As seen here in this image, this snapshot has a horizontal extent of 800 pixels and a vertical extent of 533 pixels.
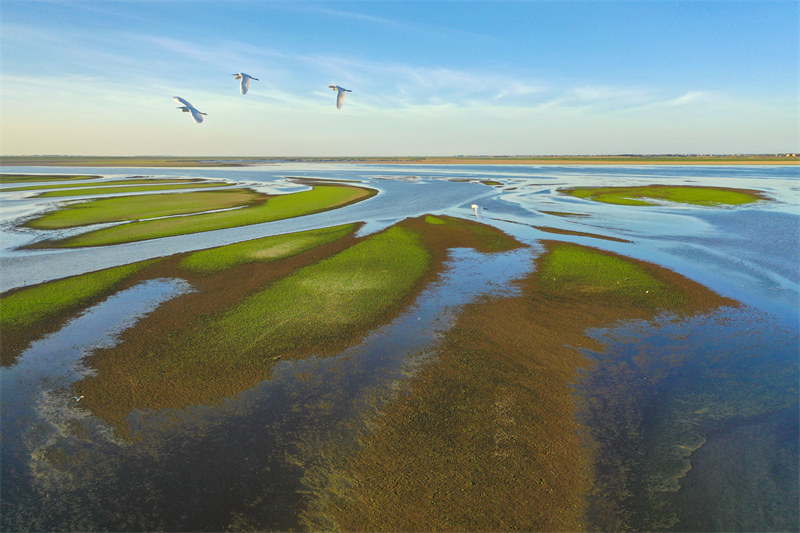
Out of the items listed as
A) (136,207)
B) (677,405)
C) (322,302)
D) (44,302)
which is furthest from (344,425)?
(136,207)

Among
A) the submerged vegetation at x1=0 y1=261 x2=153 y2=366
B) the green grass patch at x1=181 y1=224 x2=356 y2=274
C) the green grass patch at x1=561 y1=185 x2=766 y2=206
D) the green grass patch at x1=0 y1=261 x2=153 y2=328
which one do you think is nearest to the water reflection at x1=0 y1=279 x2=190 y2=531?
the submerged vegetation at x1=0 y1=261 x2=153 y2=366

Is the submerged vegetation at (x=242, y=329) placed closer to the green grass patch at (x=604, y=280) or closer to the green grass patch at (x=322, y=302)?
the green grass patch at (x=322, y=302)

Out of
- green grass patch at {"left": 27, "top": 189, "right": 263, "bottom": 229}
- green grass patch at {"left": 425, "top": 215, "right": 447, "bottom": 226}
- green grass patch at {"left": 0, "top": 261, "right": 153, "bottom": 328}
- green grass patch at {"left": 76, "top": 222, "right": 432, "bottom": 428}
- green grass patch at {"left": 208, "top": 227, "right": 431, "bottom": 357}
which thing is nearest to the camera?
green grass patch at {"left": 76, "top": 222, "right": 432, "bottom": 428}

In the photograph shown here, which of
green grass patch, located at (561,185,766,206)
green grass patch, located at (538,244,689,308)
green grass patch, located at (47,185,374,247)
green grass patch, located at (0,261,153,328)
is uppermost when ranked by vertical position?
green grass patch, located at (561,185,766,206)

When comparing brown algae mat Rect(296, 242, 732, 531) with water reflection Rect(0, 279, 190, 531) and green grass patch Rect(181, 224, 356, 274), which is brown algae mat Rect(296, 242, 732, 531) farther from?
green grass patch Rect(181, 224, 356, 274)

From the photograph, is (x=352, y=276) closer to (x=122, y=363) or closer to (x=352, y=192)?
(x=122, y=363)

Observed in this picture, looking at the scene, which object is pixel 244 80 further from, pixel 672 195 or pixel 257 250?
pixel 672 195
